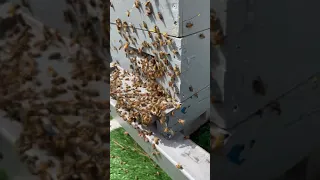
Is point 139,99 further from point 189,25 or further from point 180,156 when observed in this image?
point 189,25

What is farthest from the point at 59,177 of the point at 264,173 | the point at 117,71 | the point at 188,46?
the point at 117,71

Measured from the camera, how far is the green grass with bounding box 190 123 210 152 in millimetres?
3119

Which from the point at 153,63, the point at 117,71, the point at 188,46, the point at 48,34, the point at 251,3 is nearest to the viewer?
the point at 48,34

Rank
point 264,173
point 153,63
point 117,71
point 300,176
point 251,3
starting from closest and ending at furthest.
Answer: point 251,3 < point 264,173 < point 300,176 < point 153,63 < point 117,71

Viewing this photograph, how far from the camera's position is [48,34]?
26.1 inches

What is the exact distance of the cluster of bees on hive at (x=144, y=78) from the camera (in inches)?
113

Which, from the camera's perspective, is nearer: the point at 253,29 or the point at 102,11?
the point at 102,11

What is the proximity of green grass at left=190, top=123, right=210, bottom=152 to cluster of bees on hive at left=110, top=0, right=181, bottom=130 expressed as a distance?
0.43m

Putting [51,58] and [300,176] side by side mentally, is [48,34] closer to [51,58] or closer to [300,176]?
[51,58]

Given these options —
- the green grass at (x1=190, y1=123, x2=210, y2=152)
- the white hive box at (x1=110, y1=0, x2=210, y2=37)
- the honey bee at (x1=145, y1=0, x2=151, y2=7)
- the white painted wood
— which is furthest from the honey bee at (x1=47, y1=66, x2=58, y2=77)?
the green grass at (x1=190, y1=123, x2=210, y2=152)

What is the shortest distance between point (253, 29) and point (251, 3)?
72 millimetres

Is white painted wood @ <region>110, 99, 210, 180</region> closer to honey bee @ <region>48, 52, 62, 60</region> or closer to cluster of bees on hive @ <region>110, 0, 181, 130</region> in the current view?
cluster of bees on hive @ <region>110, 0, 181, 130</region>

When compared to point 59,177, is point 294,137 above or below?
below

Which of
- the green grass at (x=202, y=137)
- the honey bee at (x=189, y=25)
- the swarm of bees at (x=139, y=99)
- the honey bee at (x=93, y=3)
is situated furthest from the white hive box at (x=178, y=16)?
the honey bee at (x=93, y=3)
